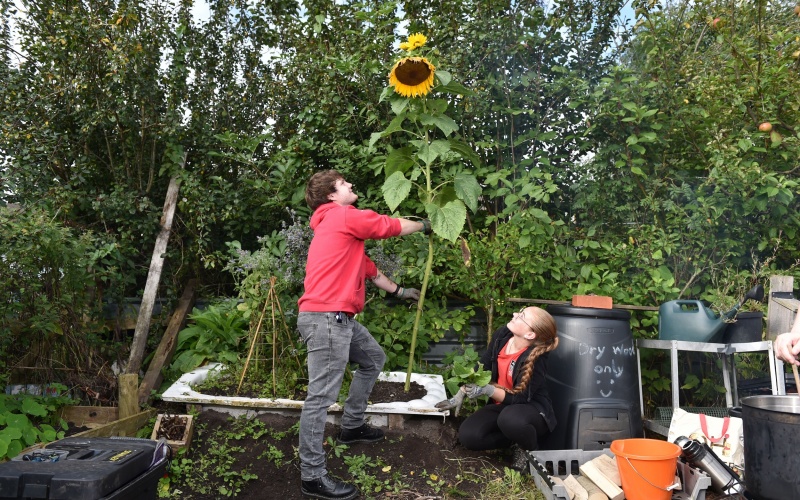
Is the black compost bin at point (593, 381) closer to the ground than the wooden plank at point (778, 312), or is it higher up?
closer to the ground

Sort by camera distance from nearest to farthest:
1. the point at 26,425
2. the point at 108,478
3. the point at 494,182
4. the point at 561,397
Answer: the point at 108,478, the point at 26,425, the point at 561,397, the point at 494,182

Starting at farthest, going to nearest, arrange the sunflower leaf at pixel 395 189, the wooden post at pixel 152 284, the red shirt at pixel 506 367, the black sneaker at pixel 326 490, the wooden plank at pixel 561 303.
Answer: the wooden post at pixel 152 284
the wooden plank at pixel 561 303
the red shirt at pixel 506 367
the sunflower leaf at pixel 395 189
the black sneaker at pixel 326 490

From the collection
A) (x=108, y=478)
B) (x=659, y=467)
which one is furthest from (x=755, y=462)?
(x=108, y=478)

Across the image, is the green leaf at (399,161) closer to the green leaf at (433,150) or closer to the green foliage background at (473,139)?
the green leaf at (433,150)

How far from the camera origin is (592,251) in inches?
159

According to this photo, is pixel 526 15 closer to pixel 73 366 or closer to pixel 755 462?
pixel 755 462

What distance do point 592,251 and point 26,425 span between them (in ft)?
11.1

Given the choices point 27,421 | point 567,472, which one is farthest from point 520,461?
point 27,421

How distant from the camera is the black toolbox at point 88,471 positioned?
1.80m

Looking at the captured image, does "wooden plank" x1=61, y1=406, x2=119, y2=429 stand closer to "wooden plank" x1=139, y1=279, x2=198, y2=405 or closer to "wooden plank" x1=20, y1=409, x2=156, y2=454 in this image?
"wooden plank" x1=20, y1=409, x2=156, y2=454

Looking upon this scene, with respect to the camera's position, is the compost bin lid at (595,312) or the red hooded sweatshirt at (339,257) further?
the compost bin lid at (595,312)

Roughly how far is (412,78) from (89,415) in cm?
257

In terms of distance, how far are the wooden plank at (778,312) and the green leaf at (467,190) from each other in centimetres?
176

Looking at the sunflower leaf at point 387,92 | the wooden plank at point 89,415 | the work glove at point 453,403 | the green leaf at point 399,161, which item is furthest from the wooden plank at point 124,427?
the sunflower leaf at point 387,92
